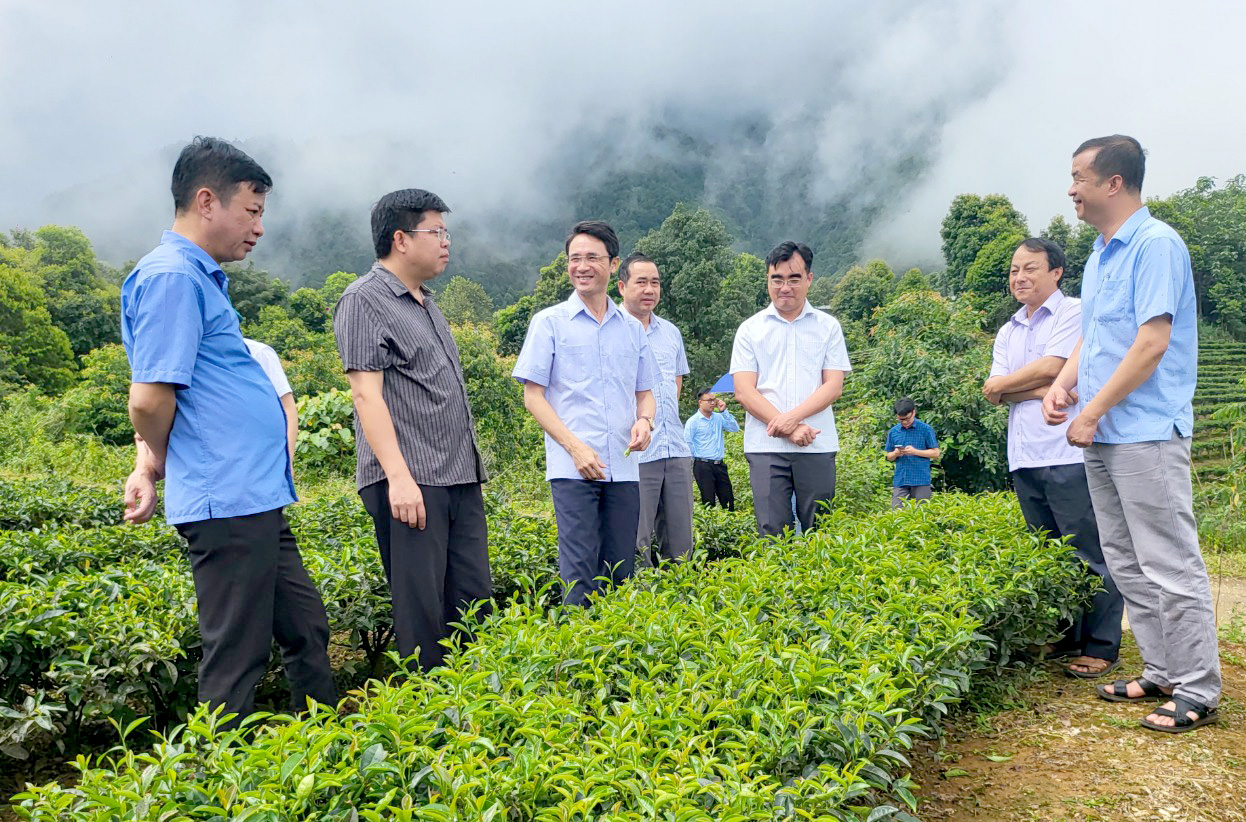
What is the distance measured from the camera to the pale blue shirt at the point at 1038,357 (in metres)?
3.77

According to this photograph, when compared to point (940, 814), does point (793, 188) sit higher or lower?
higher

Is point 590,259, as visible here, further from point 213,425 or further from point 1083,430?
point 1083,430

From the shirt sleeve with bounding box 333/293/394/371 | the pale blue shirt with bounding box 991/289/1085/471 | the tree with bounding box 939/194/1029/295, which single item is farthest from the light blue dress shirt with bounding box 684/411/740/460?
the tree with bounding box 939/194/1029/295

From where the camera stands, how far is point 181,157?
2.47 m

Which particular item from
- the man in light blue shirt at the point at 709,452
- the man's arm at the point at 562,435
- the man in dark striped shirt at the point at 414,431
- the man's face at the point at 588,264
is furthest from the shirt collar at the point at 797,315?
the man in light blue shirt at the point at 709,452

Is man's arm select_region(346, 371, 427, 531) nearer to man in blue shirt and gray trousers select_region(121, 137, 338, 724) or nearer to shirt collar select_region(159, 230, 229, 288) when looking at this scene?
man in blue shirt and gray trousers select_region(121, 137, 338, 724)

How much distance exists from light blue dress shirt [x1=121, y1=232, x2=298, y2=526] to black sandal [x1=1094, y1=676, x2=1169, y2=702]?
309 centimetres

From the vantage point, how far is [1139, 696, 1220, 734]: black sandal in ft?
9.69

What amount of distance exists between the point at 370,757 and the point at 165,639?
1.63 meters

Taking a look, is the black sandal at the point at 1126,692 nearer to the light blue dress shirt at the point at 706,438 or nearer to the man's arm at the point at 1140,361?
the man's arm at the point at 1140,361

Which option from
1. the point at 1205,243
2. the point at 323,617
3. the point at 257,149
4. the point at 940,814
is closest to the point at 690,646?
the point at 940,814

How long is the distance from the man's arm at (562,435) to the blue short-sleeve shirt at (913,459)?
5.40 m

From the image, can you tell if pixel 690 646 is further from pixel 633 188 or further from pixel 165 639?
pixel 633 188

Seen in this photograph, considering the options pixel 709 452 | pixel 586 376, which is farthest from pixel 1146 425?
pixel 709 452
